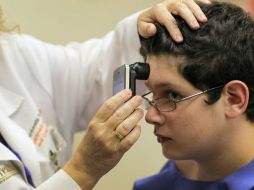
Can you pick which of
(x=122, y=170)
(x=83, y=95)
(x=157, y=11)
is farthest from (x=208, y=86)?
(x=122, y=170)

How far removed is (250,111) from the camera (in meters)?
1.04

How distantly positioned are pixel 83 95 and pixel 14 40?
301mm

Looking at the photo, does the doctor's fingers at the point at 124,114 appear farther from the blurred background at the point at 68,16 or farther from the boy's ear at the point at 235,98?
the blurred background at the point at 68,16

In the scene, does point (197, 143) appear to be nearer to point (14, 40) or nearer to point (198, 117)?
point (198, 117)

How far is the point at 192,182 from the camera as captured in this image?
3.66 ft

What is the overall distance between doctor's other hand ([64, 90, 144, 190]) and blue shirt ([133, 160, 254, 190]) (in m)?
0.25

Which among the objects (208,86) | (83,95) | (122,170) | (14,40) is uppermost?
(14,40)

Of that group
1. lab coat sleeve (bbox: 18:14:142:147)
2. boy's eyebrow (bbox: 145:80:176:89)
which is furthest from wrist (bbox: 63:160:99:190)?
lab coat sleeve (bbox: 18:14:142:147)

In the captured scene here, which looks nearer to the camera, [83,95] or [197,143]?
[197,143]

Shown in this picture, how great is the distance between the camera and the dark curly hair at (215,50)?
97 cm

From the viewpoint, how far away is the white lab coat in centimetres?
118

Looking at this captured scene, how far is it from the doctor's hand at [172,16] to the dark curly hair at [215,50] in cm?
2

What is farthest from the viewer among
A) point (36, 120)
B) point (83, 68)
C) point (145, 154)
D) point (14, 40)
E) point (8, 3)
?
point (8, 3)

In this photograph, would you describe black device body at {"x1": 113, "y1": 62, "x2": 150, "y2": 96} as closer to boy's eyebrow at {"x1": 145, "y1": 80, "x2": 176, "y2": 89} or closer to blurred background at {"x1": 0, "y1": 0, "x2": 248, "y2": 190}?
boy's eyebrow at {"x1": 145, "y1": 80, "x2": 176, "y2": 89}
